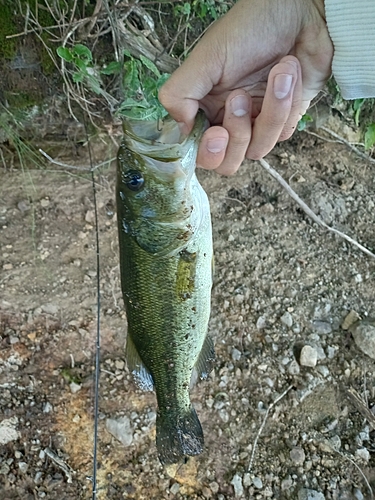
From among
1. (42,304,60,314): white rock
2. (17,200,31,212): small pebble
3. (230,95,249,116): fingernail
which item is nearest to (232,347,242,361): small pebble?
(42,304,60,314): white rock

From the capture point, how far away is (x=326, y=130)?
3.41 metres

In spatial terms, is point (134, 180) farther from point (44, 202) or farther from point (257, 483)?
point (257, 483)

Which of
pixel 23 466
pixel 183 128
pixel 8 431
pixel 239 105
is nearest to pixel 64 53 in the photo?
pixel 183 128

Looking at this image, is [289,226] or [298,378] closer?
[298,378]

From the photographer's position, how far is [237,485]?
110 inches

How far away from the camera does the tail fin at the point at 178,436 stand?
219 cm

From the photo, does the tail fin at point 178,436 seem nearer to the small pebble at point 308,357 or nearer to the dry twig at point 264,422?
the dry twig at point 264,422

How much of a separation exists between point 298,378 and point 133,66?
2142 mm

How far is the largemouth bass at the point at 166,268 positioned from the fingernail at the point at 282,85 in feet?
0.97

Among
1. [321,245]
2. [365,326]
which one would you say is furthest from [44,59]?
[365,326]

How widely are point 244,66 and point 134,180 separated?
2.03 ft

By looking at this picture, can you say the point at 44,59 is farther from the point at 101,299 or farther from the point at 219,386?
the point at 219,386

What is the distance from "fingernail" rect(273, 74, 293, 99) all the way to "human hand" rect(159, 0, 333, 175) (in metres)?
0.02

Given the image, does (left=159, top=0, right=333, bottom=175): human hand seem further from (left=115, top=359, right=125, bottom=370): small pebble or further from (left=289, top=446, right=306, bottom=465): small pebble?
(left=289, top=446, right=306, bottom=465): small pebble
